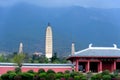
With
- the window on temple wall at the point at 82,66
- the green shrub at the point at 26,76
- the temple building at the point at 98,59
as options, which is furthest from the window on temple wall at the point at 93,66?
the green shrub at the point at 26,76

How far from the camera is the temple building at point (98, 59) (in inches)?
1681

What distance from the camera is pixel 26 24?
563 ft

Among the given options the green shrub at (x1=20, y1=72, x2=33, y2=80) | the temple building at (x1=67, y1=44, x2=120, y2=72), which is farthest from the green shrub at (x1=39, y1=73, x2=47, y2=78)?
the temple building at (x1=67, y1=44, x2=120, y2=72)

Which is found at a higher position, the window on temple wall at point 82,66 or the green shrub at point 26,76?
the window on temple wall at point 82,66

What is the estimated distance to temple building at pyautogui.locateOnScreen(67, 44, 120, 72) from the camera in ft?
140

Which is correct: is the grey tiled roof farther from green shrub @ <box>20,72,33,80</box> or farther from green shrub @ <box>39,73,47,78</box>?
green shrub @ <box>20,72,33,80</box>

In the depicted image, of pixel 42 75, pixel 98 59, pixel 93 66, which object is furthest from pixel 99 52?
pixel 42 75

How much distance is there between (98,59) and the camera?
43000 mm

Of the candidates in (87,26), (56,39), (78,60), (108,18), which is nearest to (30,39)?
(56,39)

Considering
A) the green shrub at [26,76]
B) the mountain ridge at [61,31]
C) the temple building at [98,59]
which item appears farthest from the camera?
the mountain ridge at [61,31]

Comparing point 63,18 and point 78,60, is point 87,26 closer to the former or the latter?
point 63,18

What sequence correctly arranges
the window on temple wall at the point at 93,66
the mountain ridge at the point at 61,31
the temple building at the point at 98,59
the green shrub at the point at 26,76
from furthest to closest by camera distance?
1. the mountain ridge at the point at 61,31
2. the window on temple wall at the point at 93,66
3. the temple building at the point at 98,59
4. the green shrub at the point at 26,76

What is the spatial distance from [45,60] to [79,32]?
113148mm

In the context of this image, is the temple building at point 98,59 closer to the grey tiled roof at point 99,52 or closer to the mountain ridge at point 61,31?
the grey tiled roof at point 99,52
